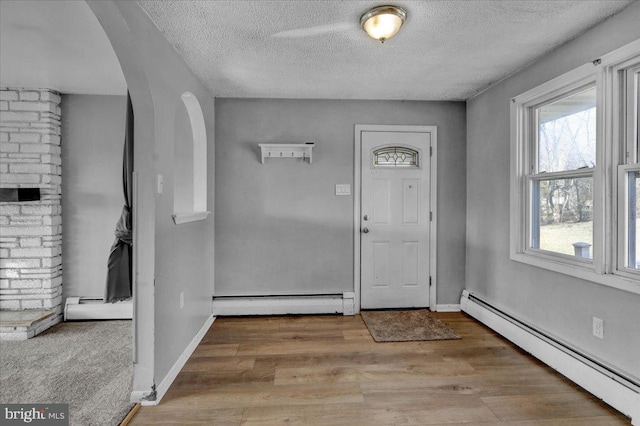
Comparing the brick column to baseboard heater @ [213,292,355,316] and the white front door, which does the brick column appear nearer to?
baseboard heater @ [213,292,355,316]

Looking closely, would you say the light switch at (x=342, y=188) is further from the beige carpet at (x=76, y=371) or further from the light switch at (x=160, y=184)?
the beige carpet at (x=76, y=371)

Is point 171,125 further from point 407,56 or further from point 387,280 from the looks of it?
point 387,280

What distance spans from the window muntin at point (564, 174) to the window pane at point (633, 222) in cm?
23

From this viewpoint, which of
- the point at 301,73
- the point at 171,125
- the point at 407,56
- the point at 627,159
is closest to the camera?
the point at 627,159

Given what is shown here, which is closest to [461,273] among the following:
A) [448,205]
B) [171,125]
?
[448,205]

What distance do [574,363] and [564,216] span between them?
3.32ft

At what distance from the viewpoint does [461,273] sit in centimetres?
Answer: 371

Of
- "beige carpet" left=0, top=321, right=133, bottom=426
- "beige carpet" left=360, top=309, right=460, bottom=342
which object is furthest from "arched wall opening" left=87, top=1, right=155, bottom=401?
"beige carpet" left=360, top=309, right=460, bottom=342

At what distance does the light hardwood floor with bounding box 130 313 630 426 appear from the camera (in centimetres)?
187

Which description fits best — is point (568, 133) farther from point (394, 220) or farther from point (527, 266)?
point (394, 220)

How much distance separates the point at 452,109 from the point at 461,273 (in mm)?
1838

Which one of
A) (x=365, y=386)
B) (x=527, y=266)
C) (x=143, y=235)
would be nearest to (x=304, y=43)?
(x=143, y=235)

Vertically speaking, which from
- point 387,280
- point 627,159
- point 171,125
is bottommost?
point 387,280

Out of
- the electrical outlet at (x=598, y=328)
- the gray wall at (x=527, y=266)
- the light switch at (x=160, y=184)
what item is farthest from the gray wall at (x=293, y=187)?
the electrical outlet at (x=598, y=328)
